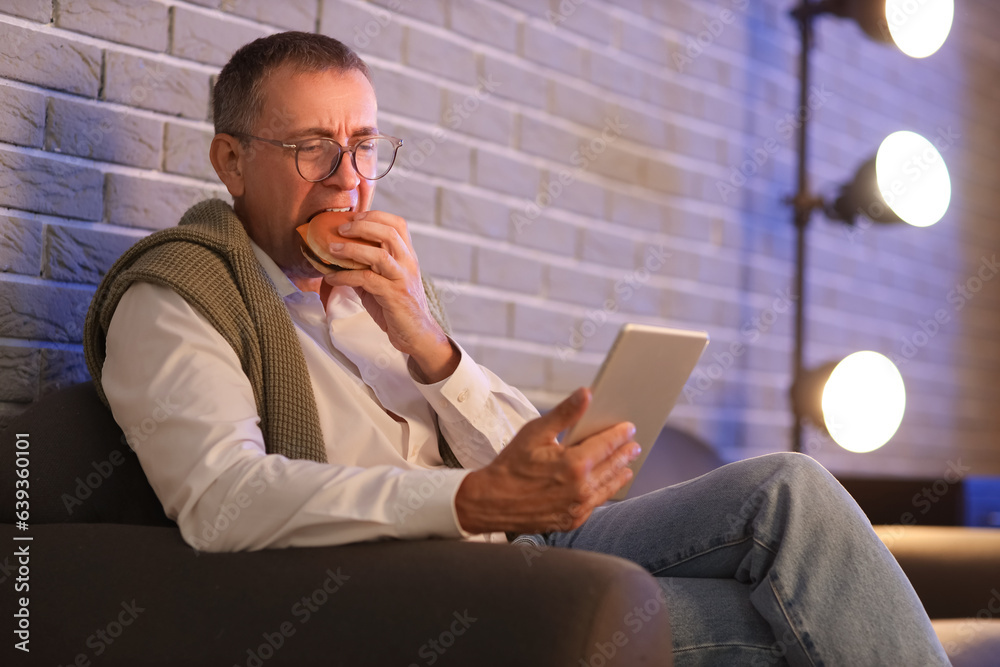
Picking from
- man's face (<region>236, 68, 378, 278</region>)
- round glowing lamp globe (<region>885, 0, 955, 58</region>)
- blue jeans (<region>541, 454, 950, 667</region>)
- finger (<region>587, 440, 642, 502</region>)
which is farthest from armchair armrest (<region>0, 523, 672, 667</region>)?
round glowing lamp globe (<region>885, 0, 955, 58</region>)

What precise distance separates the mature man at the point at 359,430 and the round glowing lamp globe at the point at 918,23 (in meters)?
1.52

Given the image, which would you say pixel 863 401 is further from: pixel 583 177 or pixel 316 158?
pixel 316 158

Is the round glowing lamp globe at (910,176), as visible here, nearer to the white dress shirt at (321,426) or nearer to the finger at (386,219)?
the white dress shirt at (321,426)

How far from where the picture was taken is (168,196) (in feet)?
5.63

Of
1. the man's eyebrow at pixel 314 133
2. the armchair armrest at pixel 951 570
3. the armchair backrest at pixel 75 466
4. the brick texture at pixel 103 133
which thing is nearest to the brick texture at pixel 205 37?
the brick texture at pixel 103 133

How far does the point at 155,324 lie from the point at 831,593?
0.90m

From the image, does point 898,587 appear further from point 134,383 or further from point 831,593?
point 134,383

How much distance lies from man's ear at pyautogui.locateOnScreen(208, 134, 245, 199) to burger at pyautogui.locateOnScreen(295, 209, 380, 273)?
0.18m

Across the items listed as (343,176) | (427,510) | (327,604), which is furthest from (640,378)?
(343,176)

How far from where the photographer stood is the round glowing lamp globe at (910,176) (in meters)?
2.49

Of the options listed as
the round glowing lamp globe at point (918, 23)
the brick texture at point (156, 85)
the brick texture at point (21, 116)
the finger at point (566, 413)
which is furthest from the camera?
the round glowing lamp globe at point (918, 23)

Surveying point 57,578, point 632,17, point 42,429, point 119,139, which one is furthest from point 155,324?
point 632,17

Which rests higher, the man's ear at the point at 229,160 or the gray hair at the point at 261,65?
the gray hair at the point at 261,65

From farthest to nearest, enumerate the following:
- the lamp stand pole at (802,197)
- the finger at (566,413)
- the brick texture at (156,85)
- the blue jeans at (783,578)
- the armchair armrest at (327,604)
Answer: the lamp stand pole at (802,197), the brick texture at (156,85), the blue jeans at (783,578), the finger at (566,413), the armchair armrest at (327,604)
